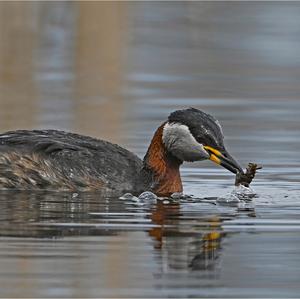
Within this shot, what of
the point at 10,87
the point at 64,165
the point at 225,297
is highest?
the point at 10,87

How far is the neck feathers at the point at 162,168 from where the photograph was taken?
12719 mm

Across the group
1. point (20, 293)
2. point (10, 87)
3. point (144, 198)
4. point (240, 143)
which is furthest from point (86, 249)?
point (10, 87)

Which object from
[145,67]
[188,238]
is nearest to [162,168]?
[188,238]

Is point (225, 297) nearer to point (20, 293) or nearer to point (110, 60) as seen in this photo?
point (20, 293)

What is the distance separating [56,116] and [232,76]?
5515mm

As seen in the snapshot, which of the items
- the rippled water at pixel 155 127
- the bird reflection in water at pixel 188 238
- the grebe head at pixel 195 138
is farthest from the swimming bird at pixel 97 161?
the bird reflection in water at pixel 188 238

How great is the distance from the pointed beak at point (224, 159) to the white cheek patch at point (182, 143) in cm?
7

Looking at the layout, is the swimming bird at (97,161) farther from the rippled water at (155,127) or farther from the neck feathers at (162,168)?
the rippled water at (155,127)

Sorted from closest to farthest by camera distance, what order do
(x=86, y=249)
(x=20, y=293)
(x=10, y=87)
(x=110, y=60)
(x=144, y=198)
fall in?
(x=20, y=293), (x=86, y=249), (x=144, y=198), (x=10, y=87), (x=110, y=60)

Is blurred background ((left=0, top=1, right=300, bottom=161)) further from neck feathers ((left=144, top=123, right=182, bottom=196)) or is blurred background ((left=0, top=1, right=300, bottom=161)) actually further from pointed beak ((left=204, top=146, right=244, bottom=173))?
pointed beak ((left=204, top=146, right=244, bottom=173))

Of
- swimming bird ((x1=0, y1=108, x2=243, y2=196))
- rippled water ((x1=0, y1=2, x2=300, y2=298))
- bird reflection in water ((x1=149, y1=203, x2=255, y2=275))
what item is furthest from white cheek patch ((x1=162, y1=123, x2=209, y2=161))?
bird reflection in water ((x1=149, y1=203, x2=255, y2=275))

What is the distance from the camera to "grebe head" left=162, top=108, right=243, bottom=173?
12.4 m

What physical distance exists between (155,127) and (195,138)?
3870mm

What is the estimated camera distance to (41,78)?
21266 millimetres
